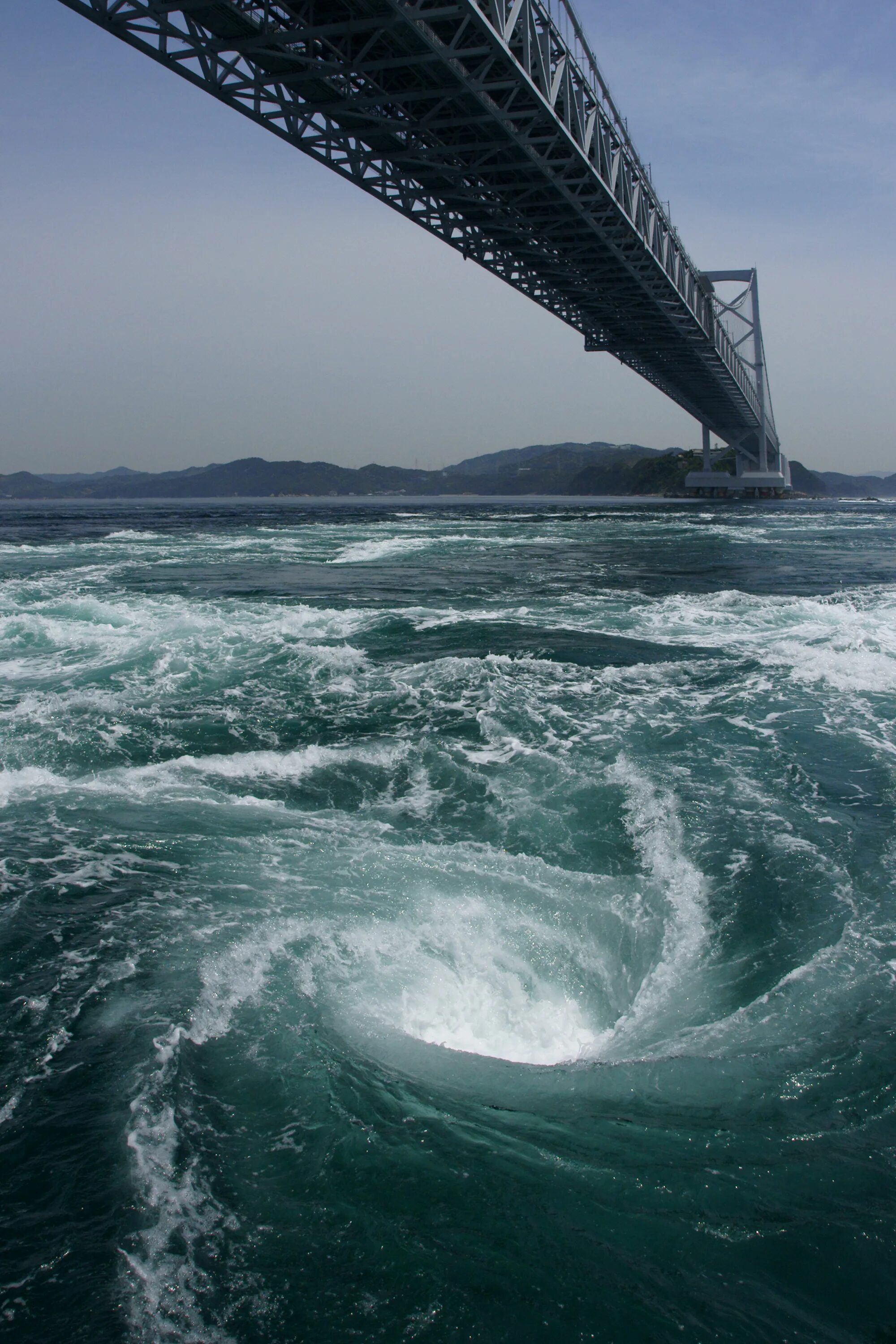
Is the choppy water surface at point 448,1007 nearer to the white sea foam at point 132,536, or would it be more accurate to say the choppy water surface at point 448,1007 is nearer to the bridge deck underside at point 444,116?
the bridge deck underside at point 444,116

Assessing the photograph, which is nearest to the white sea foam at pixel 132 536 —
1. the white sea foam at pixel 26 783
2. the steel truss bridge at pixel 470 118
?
the steel truss bridge at pixel 470 118

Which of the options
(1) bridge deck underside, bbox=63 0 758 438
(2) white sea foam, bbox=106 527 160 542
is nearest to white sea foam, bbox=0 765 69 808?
(1) bridge deck underside, bbox=63 0 758 438

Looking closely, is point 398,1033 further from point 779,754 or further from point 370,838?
point 779,754

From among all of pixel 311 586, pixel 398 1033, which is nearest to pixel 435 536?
pixel 311 586

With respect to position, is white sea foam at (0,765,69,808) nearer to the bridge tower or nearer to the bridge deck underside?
the bridge deck underside

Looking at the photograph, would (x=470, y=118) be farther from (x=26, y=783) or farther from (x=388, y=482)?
(x=388, y=482)
